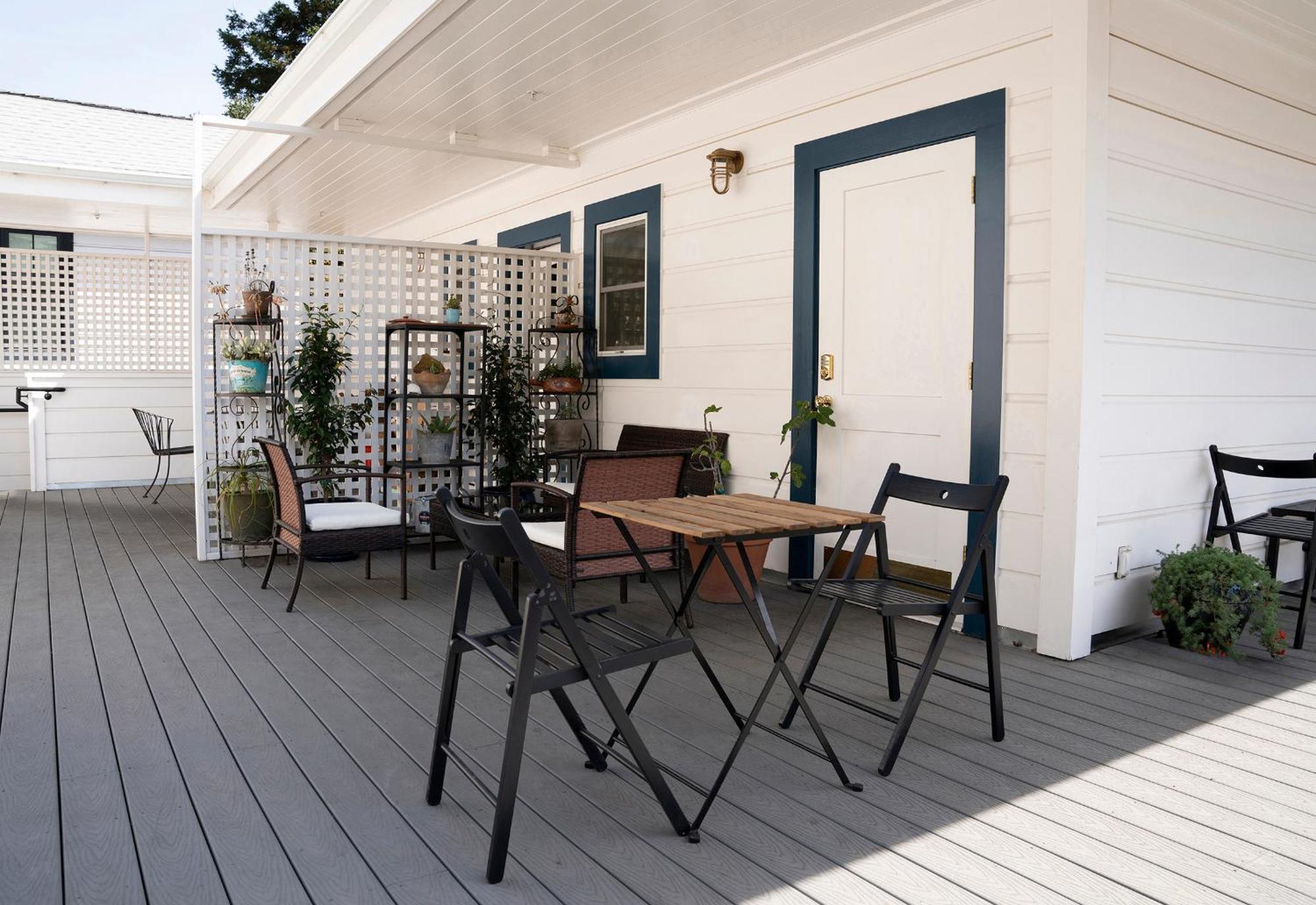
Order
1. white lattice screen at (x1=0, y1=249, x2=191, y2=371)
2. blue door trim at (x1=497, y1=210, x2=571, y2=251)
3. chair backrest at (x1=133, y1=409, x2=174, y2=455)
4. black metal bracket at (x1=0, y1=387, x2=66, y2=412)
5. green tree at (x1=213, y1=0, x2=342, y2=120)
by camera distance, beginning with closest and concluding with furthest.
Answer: blue door trim at (x1=497, y1=210, x2=571, y2=251)
chair backrest at (x1=133, y1=409, x2=174, y2=455)
black metal bracket at (x1=0, y1=387, x2=66, y2=412)
white lattice screen at (x1=0, y1=249, x2=191, y2=371)
green tree at (x1=213, y1=0, x2=342, y2=120)

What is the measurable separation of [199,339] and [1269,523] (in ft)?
18.7

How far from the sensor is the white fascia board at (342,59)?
14.9ft

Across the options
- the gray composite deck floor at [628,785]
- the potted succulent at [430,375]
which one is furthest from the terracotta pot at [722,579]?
the potted succulent at [430,375]

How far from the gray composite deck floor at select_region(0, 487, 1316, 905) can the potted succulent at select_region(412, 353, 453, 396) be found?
2221 millimetres

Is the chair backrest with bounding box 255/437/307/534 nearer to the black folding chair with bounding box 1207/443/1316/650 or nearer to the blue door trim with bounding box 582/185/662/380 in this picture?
the blue door trim with bounding box 582/185/662/380

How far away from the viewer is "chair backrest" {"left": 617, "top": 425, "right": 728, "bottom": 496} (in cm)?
529

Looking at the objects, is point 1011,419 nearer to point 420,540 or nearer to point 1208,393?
point 1208,393

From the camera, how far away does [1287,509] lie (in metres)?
4.59

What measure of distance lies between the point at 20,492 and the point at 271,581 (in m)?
5.37

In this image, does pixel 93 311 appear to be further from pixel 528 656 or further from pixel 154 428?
pixel 528 656

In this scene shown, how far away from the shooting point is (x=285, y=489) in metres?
4.91

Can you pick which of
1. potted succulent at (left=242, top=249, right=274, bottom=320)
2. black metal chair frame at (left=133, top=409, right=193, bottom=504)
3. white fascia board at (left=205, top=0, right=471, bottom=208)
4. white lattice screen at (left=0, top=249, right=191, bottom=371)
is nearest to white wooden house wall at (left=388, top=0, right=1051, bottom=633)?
white fascia board at (left=205, top=0, right=471, bottom=208)

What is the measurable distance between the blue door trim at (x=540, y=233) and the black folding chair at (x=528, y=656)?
478 cm

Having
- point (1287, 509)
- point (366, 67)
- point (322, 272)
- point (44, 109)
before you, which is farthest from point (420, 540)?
point (44, 109)
